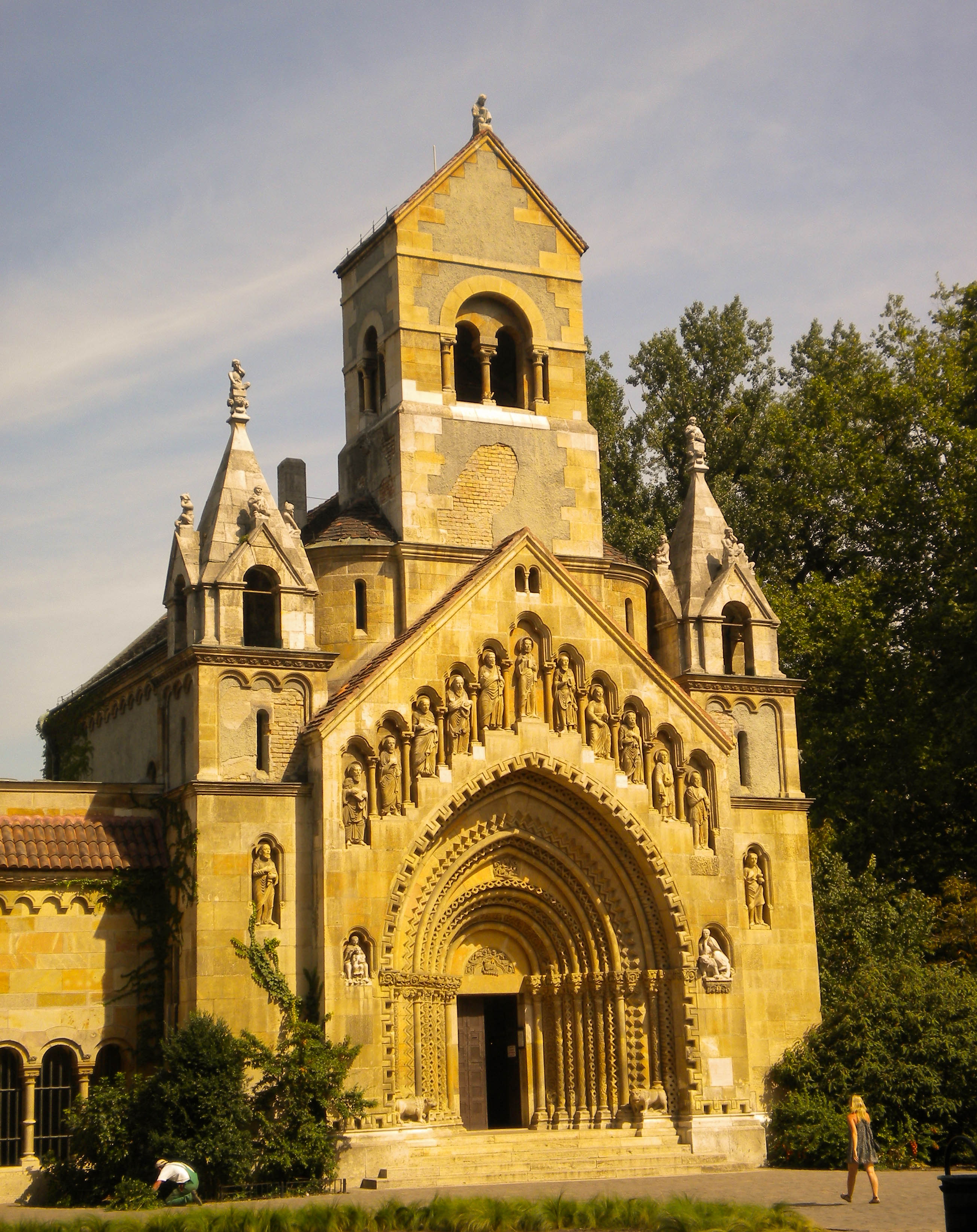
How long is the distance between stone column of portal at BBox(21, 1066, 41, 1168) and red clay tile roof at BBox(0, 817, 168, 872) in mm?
3407

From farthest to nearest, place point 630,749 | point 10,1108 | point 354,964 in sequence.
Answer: point 630,749 → point 354,964 → point 10,1108

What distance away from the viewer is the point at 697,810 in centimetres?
3198

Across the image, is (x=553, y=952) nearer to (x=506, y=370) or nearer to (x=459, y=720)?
(x=459, y=720)

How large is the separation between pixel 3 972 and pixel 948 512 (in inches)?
1041

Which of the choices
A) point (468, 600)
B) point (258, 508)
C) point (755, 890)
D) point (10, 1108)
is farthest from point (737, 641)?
point (10, 1108)

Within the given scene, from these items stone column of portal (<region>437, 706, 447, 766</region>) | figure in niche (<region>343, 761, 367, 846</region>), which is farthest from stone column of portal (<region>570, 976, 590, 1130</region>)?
figure in niche (<region>343, 761, 367, 846</region>)

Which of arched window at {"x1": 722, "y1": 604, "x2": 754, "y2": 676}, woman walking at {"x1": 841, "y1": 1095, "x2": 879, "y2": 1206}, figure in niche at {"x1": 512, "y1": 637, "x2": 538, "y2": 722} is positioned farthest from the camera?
arched window at {"x1": 722, "y1": 604, "x2": 754, "y2": 676}

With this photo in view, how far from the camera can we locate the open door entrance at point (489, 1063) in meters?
31.4

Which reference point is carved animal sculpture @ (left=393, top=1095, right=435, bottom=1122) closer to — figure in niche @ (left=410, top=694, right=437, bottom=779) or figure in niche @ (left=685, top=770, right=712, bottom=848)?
figure in niche @ (left=410, top=694, right=437, bottom=779)

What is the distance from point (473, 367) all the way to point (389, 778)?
34.8 feet

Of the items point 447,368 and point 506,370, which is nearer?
point 447,368

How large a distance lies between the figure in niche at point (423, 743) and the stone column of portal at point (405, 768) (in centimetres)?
6

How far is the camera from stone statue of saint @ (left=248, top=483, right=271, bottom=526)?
103 ft

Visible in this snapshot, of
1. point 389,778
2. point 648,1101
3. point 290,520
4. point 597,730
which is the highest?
point 290,520
